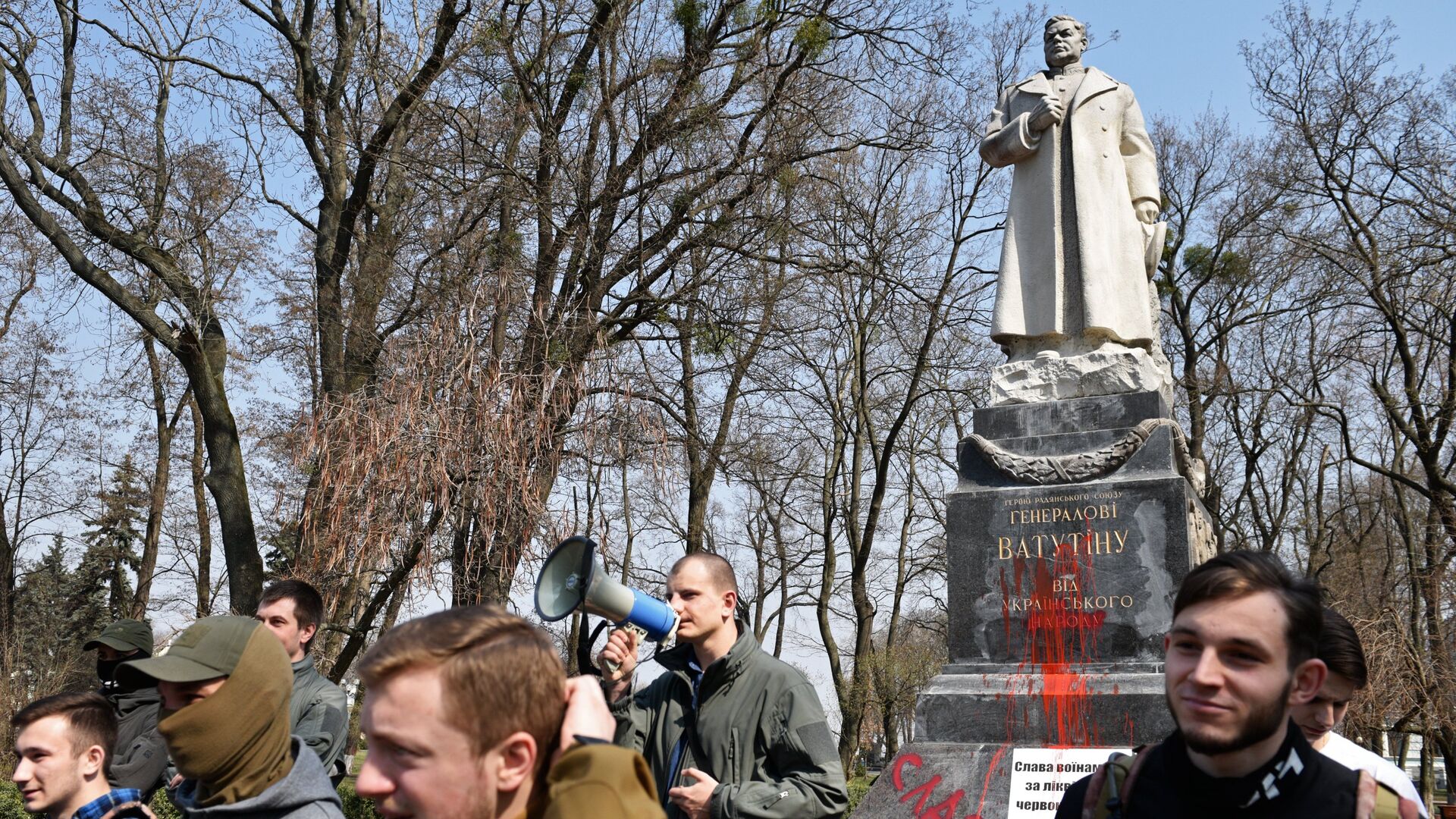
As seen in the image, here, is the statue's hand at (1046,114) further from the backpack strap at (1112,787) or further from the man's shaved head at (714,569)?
the backpack strap at (1112,787)

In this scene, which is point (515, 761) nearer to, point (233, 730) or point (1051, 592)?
point (233, 730)

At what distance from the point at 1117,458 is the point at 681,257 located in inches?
295

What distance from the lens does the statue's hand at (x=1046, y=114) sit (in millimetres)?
9062

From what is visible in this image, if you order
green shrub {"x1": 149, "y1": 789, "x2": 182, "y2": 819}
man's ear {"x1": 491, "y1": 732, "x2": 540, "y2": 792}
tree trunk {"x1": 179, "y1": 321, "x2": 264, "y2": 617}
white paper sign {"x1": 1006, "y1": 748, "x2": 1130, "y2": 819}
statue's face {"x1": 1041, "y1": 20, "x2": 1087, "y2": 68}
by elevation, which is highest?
statue's face {"x1": 1041, "y1": 20, "x2": 1087, "y2": 68}

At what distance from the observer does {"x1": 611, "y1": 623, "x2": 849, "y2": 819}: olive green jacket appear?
397 centimetres

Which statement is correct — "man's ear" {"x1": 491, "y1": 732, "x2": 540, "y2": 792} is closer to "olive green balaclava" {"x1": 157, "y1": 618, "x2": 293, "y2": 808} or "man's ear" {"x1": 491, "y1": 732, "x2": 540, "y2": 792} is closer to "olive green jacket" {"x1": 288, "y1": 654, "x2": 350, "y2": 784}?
"olive green balaclava" {"x1": 157, "y1": 618, "x2": 293, "y2": 808}

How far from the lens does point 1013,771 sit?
22.6 feet

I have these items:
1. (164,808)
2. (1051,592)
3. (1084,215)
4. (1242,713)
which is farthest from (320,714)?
(164,808)

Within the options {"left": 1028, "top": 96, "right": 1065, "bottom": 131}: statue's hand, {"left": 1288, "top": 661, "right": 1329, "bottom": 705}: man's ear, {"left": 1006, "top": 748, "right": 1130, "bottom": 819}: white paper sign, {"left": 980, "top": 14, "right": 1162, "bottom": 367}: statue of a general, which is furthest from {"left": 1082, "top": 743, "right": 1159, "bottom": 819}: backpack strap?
{"left": 1028, "top": 96, "right": 1065, "bottom": 131}: statue's hand

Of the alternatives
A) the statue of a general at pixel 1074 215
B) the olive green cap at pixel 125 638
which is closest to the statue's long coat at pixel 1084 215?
the statue of a general at pixel 1074 215

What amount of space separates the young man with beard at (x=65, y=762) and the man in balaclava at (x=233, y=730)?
100cm

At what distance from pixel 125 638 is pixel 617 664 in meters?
3.22

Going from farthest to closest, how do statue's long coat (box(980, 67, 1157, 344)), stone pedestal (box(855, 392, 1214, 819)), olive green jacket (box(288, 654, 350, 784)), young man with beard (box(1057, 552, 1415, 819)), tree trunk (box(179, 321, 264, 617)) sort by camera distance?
1. tree trunk (box(179, 321, 264, 617))
2. statue's long coat (box(980, 67, 1157, 344))
3. stone pedestal (box(855, 392, 1214, 819))
4. olive green jacket (box(288, 654, 350, 784))
5. young man with beard (box(1057, 552, 1415, 819))

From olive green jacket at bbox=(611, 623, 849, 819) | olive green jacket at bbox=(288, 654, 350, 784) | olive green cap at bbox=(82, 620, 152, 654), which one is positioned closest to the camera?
olive green jacket at bbox=(611, 623, 849, 819)
